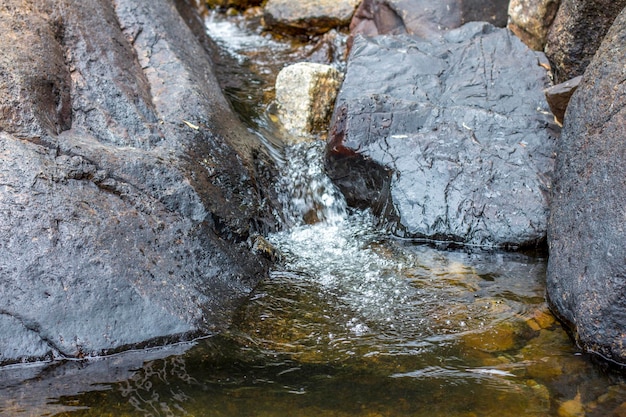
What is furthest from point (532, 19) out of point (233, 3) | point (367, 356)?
point (233, 3)

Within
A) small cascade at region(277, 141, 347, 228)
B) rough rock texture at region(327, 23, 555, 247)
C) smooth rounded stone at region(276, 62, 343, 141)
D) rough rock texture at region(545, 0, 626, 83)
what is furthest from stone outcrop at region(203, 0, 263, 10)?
rough rock texture at region(545, 0, 626, 83)

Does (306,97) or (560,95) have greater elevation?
(560,95)

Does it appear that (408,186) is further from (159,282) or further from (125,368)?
(125,368)

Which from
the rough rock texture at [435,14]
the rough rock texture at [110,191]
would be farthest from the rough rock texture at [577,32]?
the rough rock texture at [110,191]

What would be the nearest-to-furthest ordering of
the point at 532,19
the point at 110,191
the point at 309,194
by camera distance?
1. the point at 110,191
2. the point at 309,194
3. the point at 532,19

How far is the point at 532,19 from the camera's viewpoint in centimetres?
575

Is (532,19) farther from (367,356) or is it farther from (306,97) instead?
(367,356)

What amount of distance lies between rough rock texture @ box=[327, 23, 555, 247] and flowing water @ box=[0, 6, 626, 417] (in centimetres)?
26

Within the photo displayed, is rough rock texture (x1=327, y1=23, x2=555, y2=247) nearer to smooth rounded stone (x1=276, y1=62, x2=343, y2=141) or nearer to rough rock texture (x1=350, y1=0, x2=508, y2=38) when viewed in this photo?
smooth rounded stone (x1=276, y1=62, x2=343, y2=141)

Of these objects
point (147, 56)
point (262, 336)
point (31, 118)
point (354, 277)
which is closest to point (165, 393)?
point (262, 336)

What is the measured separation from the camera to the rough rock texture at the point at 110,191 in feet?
11.2

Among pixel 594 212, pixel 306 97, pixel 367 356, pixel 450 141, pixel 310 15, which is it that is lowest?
pixel 367 356

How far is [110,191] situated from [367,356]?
72.3 inches

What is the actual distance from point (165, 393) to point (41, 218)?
4.10 ft
